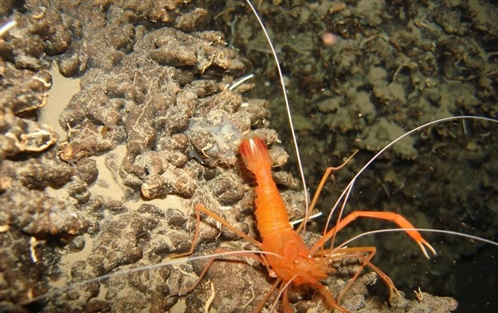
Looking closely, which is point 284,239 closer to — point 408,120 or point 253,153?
point 253,153

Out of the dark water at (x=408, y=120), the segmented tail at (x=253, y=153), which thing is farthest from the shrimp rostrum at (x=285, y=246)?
the dark water at (x=408, y=120)

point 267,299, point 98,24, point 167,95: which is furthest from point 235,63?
point 267,299

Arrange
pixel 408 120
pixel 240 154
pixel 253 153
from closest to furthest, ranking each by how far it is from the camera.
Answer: pixel 253 153
pixel 240 154
pixel 408 120

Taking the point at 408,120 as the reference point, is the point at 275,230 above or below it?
below

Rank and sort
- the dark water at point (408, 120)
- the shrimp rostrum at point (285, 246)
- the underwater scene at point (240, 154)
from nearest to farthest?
the underwater scene at point (240, 154)
the shrimp rostrum at point (285, 246)
the dark water at point (408, 120)

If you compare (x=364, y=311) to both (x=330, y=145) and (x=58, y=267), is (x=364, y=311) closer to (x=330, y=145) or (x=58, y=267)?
(x=330, y=145)

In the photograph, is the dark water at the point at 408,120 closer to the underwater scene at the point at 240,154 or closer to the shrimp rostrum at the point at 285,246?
the underwater scene at the point at 240,154

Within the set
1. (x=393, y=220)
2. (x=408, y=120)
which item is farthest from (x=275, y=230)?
(x=408, y=120)

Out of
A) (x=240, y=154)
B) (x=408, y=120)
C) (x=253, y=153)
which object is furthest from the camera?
(x=408, y=120)
